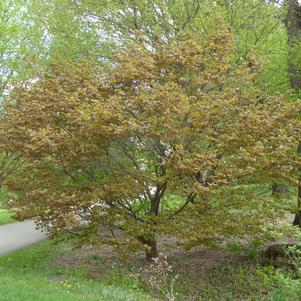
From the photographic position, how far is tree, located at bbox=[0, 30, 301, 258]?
7.93 metres

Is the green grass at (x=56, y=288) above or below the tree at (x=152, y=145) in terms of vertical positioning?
below

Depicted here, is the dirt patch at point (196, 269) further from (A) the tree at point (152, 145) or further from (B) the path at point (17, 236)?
(B) the path at point (17, 236)

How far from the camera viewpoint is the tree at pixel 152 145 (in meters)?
7.93

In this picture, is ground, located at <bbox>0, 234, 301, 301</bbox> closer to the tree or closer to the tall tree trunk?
the tree

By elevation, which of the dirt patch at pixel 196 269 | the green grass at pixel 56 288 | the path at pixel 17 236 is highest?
the path at pixel 17 236

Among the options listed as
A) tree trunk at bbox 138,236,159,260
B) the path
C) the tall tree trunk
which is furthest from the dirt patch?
the path

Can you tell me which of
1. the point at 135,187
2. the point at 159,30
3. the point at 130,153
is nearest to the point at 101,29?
the point at 159,30

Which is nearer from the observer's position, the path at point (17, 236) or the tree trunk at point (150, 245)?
the tree trunk at point (150, 245)

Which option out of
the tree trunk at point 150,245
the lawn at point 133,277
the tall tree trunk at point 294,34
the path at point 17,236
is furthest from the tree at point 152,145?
the path at point 17,236

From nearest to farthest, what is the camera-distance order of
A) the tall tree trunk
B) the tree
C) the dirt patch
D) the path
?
1. the tree
2. the dirt patch
3. the tall tree trunk
4. the path

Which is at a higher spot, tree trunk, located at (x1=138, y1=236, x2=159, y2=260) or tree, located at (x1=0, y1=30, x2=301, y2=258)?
tree, located at (x1=0, y1=30, x2=301, y2=258)

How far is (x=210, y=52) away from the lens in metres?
9.73

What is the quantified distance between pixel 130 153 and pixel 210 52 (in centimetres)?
290

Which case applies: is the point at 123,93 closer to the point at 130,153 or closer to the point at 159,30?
the point at 130,153
